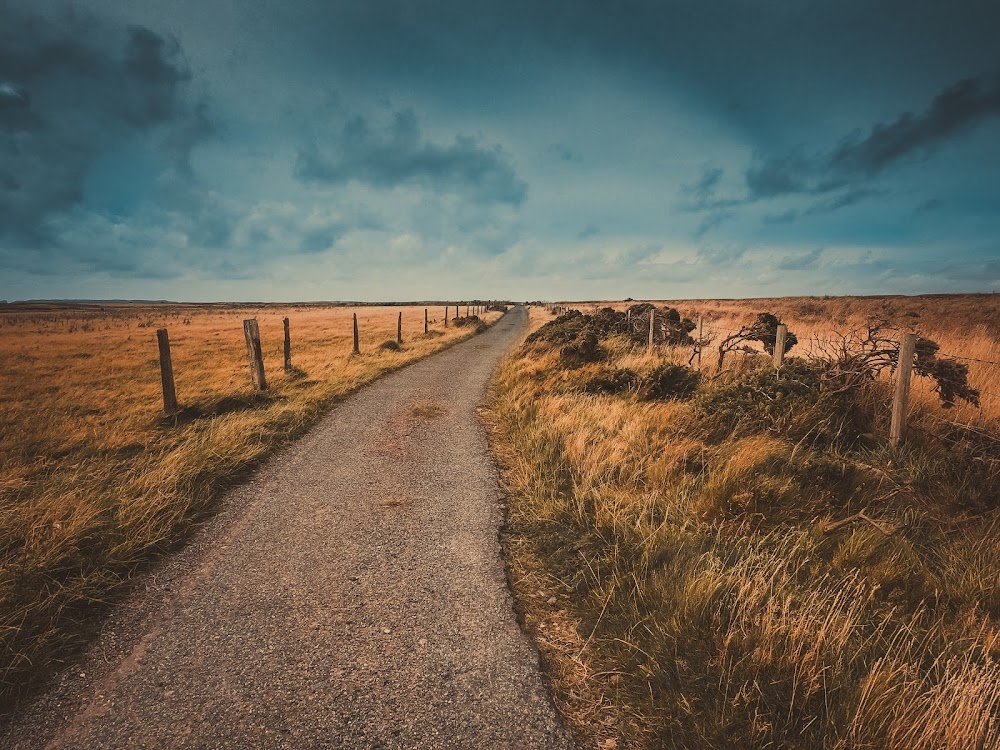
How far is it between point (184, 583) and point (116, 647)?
74cm

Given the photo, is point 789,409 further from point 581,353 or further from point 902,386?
point 581,353

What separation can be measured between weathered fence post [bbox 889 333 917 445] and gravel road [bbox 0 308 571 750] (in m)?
5.88

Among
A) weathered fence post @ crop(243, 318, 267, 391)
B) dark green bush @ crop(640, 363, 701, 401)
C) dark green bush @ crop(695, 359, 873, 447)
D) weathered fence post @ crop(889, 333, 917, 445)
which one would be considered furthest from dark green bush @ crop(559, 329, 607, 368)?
weathered fence post @ crop(243, 318, 267, 391)

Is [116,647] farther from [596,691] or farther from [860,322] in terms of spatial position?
[860,322]

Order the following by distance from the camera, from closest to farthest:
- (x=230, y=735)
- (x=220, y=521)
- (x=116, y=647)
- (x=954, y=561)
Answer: (x=230, y=735) → (x=116, y=647) → (x=954, y=561) → (x=220, y=521)

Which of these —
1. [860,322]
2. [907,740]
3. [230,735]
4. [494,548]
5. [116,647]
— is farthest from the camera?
[860,322]

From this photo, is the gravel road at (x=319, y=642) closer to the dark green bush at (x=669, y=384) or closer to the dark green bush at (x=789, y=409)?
the dark green bush at (x=789, y=409)

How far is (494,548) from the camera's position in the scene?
4418mm

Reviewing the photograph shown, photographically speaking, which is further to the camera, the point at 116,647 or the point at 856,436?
the point at 856,436

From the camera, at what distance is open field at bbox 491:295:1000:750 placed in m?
2.40

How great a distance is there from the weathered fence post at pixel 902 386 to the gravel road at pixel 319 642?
5.88 meters

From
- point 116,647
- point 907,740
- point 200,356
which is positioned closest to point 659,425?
point 907,740

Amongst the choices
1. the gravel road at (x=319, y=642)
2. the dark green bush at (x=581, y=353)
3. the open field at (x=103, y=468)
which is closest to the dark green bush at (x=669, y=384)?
the dark green bush at (x=581, y=353)

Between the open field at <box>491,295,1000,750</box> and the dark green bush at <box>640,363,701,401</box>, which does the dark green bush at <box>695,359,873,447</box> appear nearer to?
the open field at <box>491,295,1000,750</box>
